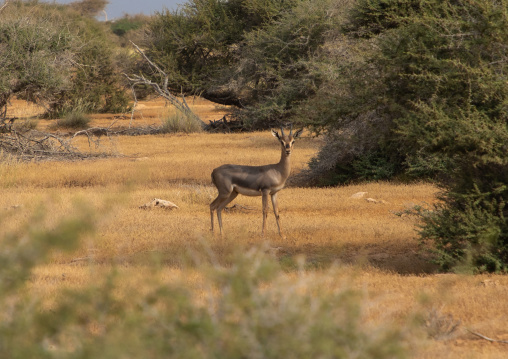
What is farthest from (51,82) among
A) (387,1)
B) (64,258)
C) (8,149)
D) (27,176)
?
(64,258)

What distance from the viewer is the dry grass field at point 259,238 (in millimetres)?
6105

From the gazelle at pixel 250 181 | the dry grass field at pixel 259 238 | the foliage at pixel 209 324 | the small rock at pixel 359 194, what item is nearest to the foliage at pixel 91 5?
the dry grass field at pixel 259 238

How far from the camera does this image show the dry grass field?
20.0 ft

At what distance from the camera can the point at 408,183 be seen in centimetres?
1772

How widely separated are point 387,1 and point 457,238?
396 inches

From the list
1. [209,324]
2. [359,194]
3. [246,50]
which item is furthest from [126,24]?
[209,324]

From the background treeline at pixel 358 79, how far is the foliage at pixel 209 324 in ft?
14.9

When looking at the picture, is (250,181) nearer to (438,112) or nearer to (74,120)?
(438,112)

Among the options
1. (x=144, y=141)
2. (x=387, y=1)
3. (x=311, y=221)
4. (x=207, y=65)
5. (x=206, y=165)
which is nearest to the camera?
(x=311, y=221)

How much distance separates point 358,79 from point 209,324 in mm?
9767

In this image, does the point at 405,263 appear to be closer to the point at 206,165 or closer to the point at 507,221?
the point at 507,221

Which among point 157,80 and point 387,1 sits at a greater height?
point 387,1

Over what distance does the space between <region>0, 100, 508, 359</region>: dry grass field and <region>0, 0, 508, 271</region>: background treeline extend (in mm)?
837

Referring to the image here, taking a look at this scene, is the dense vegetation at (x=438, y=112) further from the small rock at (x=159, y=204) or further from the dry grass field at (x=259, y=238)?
the small rock at (x=159, y=204)
